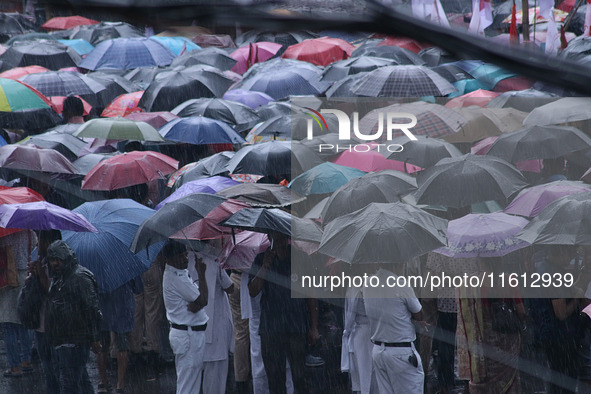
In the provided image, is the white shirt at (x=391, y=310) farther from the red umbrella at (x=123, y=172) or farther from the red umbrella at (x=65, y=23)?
the red umbrella at (x=65, y=23)

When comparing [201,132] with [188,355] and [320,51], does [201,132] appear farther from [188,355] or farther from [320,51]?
[320,51]

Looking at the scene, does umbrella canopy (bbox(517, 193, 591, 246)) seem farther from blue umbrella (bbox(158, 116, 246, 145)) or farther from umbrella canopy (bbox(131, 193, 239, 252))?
blue umbrella (bbox(158, 116, 246, 145))

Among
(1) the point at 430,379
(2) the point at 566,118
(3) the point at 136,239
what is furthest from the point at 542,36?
(3) the point at 136,239

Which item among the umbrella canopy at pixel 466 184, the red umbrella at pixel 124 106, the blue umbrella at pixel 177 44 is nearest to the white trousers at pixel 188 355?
the umbrella canopy at pixel 466 184

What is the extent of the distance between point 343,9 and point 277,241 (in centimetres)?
522

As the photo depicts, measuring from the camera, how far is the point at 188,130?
985 centimetres

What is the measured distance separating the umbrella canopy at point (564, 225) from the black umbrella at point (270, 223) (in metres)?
1.69

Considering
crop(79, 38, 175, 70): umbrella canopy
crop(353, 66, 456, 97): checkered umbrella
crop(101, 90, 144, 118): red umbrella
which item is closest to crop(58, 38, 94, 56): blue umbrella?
crop(79, 38, 175, 70): umbrella canopy

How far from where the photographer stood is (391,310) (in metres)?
6.21

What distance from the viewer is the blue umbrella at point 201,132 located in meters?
9.73

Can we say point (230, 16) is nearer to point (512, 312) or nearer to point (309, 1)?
point (309, 1)

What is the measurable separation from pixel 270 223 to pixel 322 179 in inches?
60.2

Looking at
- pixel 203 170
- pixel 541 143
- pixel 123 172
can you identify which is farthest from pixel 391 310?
pixel 123 172

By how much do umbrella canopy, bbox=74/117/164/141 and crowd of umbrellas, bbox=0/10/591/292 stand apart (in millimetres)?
25
